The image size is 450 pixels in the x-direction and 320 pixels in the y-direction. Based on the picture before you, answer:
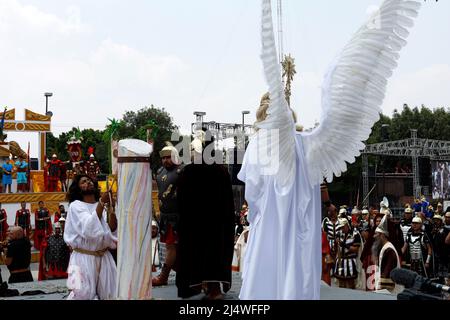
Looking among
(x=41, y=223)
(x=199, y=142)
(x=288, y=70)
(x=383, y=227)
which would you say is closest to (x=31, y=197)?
(x=41, y=223)

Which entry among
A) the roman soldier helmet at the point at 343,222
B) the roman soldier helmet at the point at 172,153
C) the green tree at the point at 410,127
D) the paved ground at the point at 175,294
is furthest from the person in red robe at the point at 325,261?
the green tree at the point at 410,127

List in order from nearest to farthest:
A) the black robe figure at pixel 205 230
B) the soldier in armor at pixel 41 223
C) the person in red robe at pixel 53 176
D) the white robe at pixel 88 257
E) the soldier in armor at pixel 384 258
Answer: the white robe at pixel 88 257 < the black robe figure at pixel 205 230 < the soldier in armor at pixel 384 258 < the soldier in armor at pixel 41 223 < the person in red robe at pixel 53 176

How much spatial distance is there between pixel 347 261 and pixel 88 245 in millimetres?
7294

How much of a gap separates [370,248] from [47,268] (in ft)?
22.0

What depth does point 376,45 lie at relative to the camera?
200 inches

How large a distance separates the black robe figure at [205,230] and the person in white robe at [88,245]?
70 cm

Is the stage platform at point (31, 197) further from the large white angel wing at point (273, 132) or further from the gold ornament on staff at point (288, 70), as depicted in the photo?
the large white angel wing at point (273, 132)

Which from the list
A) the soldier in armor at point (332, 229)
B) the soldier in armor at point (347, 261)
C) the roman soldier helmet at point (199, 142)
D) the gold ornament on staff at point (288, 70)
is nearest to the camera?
the roman soldier helmet at point (199, 142)

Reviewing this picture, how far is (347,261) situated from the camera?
1228 centimetres

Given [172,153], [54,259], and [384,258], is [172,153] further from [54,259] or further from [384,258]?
[54,259]

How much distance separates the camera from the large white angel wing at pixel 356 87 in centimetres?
507

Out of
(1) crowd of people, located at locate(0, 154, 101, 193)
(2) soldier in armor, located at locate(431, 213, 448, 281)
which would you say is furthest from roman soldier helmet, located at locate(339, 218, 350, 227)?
(1) crowd of people, located at locate(0, 154, 101, 193)

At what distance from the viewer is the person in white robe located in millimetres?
5984
